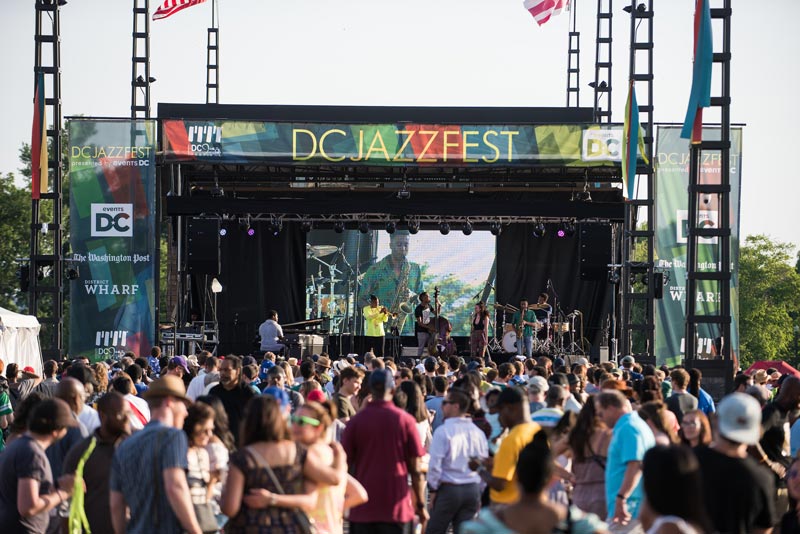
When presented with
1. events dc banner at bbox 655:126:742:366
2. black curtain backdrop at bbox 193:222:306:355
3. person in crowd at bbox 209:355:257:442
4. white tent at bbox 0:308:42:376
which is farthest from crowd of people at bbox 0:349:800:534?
black curtain backdrop at bbox 193:222:306:355

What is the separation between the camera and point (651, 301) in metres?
25.8

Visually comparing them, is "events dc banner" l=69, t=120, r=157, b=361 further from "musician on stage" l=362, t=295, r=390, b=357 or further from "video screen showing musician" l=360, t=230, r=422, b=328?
"video screen showing musician" l=360, t=230, r=422, b=328

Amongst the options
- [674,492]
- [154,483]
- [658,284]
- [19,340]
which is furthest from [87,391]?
[658,284]

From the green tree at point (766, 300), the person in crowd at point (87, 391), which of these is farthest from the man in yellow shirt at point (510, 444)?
the green tree at point (766, 300)

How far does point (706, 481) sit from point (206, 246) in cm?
2209

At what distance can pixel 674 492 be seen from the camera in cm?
445

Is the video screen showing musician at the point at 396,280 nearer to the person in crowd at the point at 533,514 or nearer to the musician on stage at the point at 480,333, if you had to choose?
the musician on stage at the point at 480,333

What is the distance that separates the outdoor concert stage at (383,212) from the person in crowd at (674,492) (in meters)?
20.8

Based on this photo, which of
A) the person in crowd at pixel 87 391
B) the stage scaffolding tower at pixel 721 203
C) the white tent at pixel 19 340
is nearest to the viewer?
the person in crowd at pixel 87 391

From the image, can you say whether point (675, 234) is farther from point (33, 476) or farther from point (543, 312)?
point (33, 476)

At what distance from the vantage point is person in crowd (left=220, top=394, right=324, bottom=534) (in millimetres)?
5840

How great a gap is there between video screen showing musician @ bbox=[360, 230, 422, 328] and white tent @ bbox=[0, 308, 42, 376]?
866 cm

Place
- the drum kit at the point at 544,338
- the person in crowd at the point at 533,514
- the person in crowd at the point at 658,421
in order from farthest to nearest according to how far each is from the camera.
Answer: the drum kit at the point at 544,338, the person in crowd at the point at 658,421, the person in crowd at the point at 533,514

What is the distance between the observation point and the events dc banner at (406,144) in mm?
24938
